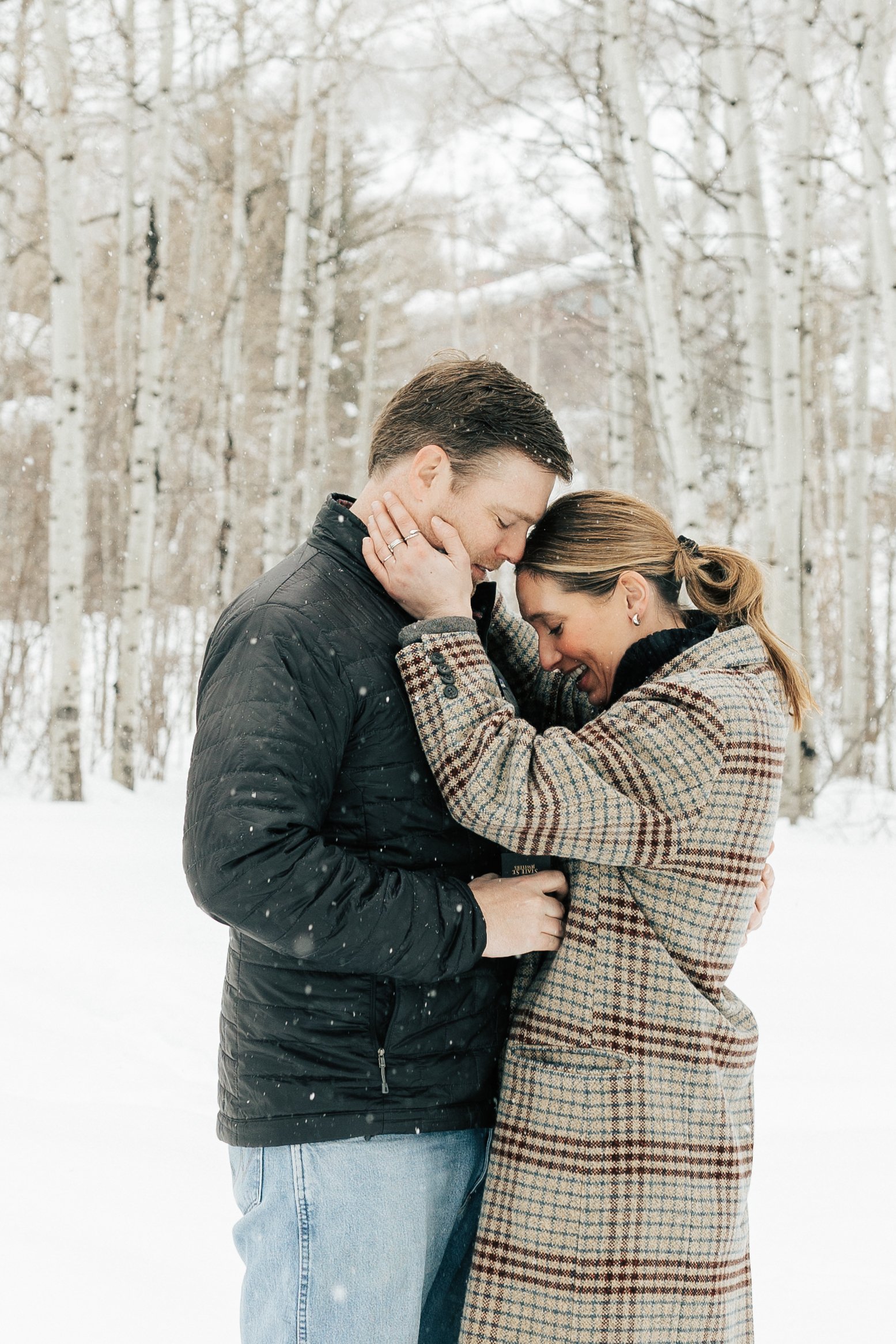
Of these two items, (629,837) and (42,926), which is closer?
(629,837)

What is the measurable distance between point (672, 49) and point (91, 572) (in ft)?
30.1

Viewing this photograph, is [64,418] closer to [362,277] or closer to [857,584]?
[857,584]

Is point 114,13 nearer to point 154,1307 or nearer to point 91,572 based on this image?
point 91,572

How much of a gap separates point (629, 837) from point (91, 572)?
1323cm

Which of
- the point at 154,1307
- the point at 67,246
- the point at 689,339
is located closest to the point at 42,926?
the point at 154,1307

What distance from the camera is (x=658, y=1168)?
5.37ft

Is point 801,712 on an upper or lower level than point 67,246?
lower

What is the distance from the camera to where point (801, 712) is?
2.01 m

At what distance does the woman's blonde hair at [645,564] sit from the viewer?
1945mm

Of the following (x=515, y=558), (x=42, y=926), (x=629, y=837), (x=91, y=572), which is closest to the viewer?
(x=629, y=837)

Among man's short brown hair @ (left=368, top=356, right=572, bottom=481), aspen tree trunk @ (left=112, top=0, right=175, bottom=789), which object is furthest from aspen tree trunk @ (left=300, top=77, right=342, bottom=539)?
man's short brown hair @ (left=368, top=356, right=572, bottom=481)

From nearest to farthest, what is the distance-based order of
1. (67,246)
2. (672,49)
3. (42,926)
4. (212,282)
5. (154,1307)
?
(154,1307)
(42,926)
(67,246)
(672,49)
(212,282)

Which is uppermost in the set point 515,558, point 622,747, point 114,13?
point 114,13

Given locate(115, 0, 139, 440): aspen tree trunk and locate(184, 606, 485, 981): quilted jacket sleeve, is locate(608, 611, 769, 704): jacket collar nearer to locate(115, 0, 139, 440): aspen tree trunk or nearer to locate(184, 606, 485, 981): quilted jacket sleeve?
locate(184, 606, 485, 981): quilted jacket sleeve
